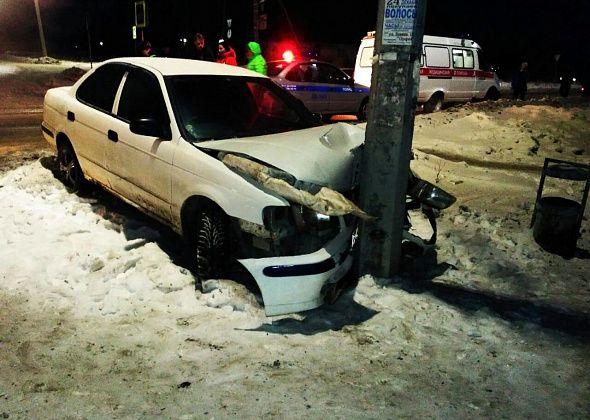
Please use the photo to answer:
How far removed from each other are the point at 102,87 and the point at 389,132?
3176 millimetres

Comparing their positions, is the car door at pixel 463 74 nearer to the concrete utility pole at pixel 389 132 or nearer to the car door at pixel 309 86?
the car door at pixel 309 86

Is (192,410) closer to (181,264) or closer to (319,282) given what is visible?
(319,282)

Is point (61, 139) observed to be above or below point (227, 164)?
below

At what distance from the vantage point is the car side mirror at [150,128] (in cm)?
415

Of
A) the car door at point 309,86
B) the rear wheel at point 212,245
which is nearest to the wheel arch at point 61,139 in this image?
the rear wheel at point 212,245

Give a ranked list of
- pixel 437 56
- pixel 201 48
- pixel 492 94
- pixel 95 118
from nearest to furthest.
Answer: pixel 95 118 < pixel 201 48 < pixel 437 56 < pixel 492 94

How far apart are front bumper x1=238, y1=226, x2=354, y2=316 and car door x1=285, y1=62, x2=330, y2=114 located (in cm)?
848

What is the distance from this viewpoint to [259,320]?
3578mm

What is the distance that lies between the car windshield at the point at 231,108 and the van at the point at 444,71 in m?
8.59

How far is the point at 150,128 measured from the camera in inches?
164

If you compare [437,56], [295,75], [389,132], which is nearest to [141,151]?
[389,132]

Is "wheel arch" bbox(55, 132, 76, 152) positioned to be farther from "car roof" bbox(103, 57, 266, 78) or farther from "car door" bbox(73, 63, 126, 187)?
"car roof" bbox(103, 57, 266, 78)

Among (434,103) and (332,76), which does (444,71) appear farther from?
(332,76)

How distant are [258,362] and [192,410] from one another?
55cm
